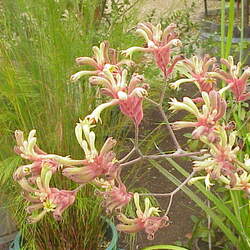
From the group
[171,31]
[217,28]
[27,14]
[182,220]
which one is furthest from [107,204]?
[217,28]

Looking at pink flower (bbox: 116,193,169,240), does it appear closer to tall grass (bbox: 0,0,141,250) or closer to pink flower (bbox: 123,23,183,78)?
pink flower (bbox: 123,23,183,78)

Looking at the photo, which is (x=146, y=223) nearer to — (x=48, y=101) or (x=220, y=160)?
(x=220, y=160)

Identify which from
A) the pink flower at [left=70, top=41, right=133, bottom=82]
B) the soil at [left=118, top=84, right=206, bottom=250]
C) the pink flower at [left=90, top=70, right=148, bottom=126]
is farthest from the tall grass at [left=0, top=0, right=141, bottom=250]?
the pink flower at [left=90, top=70, right=148, bottom=126]

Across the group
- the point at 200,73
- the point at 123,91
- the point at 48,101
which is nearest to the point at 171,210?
the point at 48,101

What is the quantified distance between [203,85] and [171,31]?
103mm

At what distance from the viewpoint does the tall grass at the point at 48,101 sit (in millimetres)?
1495

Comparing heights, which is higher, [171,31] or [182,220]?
[171,31]

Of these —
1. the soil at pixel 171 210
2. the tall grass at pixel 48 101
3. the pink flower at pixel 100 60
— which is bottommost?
the soil at pixel 171 210

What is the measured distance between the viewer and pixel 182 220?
2.02 m

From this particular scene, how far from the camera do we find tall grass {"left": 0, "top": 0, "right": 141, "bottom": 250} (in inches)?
58.9

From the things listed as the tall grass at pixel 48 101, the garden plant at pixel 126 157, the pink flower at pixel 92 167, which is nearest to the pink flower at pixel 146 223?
the garden plant at pixel 126 157

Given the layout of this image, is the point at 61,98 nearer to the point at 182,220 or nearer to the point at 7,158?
the point at 7,158

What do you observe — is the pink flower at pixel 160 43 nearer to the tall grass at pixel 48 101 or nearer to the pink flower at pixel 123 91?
the pink flower at pixel 123 91

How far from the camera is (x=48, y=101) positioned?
1537 mm
